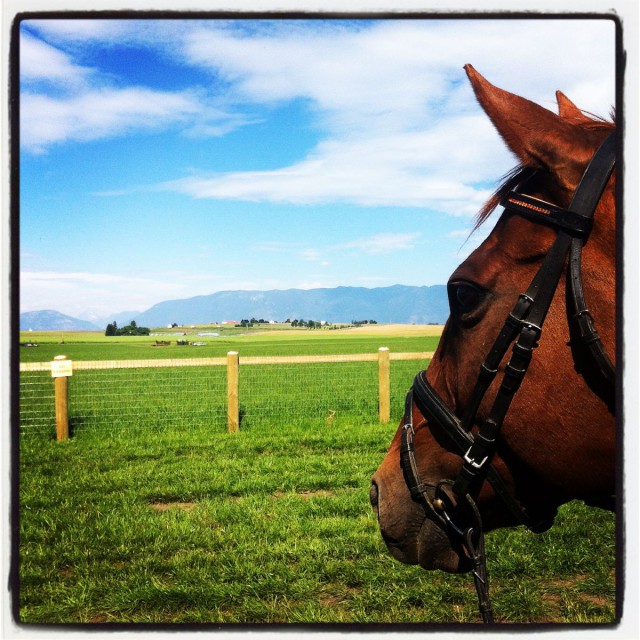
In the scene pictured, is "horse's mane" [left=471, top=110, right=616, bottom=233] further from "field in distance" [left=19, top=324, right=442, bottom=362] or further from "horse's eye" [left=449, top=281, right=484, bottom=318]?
"field in distance" [left=19, top=324, right=442, bottom=362]

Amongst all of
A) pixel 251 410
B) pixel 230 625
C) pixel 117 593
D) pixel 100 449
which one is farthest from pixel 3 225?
pixel 251 410

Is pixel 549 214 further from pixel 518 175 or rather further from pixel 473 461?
pixel 473 461

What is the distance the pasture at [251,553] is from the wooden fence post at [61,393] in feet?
3.74

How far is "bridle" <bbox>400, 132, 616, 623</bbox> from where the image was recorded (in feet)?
4.77

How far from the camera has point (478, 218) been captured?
1.90m

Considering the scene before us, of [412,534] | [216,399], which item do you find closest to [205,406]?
[216,399]

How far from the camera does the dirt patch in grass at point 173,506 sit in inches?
203

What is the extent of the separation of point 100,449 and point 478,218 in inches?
276

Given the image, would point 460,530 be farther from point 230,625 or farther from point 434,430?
point 230,625

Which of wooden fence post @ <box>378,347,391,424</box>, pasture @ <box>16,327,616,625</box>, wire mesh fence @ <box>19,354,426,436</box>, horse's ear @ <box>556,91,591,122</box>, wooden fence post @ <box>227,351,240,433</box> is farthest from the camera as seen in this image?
wooden fence post @ <box>378,347,391,424</box>

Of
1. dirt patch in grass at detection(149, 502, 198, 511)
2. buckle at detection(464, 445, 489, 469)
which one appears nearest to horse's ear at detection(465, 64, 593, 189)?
buckle at detection(464, 445, 489, 469)

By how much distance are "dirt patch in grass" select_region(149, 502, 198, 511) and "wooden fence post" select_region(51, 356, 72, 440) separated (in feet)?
11.5

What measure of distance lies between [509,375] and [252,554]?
10.6ft

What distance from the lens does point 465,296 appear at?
64.2 inches
